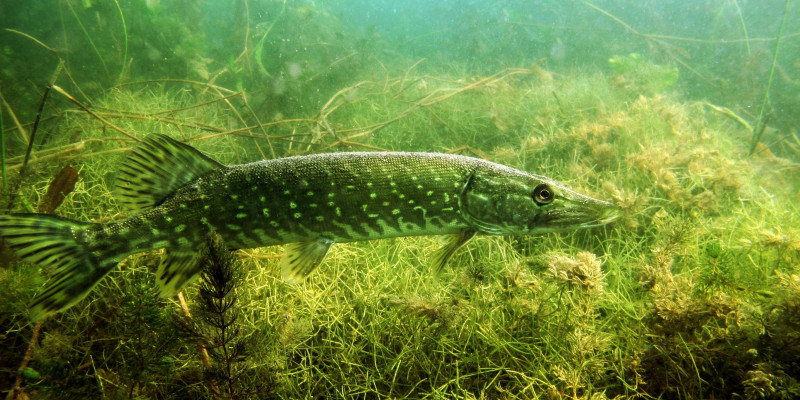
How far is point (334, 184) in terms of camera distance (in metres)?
2.52

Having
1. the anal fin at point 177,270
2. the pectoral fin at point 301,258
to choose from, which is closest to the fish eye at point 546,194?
the pectoral fin at point 301,258

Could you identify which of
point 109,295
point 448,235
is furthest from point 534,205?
point 109,295

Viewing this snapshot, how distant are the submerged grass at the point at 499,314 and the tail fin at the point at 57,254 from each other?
286mm

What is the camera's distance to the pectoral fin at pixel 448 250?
2.60 metres

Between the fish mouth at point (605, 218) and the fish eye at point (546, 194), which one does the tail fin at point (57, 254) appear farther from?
the fish mouth at point (605, 218)

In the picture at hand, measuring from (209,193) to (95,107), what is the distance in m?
6.26

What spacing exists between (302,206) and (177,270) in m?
0.96

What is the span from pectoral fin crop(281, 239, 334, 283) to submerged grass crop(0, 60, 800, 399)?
1.20 feet

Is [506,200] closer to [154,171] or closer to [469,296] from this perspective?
[469,296]

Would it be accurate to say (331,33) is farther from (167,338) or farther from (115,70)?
(167,338)

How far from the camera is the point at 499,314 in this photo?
3047mm

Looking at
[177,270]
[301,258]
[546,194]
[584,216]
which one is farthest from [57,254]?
[584,216]

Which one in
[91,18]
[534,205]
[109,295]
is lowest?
[109,295]

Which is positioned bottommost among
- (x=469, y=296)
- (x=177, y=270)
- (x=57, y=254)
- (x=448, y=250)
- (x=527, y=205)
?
(x=469, y=296)
